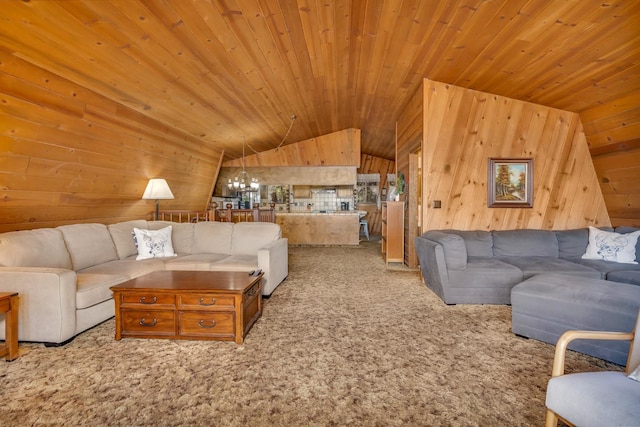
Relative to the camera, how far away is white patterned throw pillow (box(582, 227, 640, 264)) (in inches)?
145

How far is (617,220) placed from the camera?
445cm

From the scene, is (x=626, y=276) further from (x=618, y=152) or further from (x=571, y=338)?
(x=571, y=338)

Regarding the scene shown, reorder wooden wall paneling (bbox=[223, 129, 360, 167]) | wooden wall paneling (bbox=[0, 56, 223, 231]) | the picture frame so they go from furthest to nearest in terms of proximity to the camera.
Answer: wooden wall paneling (bbox=[223, 129, 360, 167]), the picture frame, wooden wall paneling (bbox=[0, 56, 223, 231])

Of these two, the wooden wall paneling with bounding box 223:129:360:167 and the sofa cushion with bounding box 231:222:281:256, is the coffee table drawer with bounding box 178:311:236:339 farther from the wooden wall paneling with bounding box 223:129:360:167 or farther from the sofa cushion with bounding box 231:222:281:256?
the wooden wall paneling with bounding box 223:129:360:167

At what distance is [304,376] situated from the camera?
2.11 m

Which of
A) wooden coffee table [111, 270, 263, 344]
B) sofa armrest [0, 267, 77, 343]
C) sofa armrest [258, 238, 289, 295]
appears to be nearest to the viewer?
sofa armrest [0, 267, 77, 343]

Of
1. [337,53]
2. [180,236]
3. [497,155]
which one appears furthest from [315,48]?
[180,236]

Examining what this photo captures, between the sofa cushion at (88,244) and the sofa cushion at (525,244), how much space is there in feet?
15.8

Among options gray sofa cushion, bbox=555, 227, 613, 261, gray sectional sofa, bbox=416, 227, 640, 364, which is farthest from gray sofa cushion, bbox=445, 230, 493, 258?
gray sofa cushion, bbox=555, 227, 613, 261

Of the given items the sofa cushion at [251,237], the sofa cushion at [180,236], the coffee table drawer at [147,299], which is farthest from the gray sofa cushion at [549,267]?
the sofa cushion at [180,236]

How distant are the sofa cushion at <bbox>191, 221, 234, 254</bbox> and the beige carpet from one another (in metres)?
1.60

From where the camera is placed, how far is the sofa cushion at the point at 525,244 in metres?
4.14

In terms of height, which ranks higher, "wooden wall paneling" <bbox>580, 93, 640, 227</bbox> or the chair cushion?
"wooden wall paneling" <bbox>580, 93, 640, 227</bbox>

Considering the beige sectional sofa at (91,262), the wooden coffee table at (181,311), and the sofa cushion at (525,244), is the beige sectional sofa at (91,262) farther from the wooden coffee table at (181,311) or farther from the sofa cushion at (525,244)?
the sofa cushion at (525,244)
